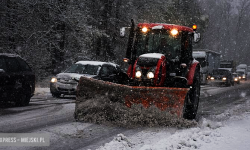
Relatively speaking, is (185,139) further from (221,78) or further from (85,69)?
(221,78)

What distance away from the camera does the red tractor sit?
6.84 m

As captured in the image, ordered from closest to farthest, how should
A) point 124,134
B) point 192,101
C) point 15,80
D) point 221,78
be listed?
point 124,134
point 192,101
point 15,80
point 221,78

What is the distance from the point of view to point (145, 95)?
22.4 ft

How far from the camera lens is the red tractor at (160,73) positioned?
6.84 metres

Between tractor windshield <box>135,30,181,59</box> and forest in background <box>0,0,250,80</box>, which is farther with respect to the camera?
forest in background <box>0,0,250,80</box>

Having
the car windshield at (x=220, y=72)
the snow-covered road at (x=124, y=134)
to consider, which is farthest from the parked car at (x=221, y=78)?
the snow-covered road at (x=124, y=134)

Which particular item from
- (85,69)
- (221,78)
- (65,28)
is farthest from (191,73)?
(221,78)

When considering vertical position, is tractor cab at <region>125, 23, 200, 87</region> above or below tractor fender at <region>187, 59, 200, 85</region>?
above

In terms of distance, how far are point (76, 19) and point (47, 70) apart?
4.36 meters

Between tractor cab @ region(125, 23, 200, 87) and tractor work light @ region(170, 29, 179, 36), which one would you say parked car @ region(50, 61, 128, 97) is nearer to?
tractor cab @ region(125, 23, 200, 87)

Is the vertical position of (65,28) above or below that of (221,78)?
above

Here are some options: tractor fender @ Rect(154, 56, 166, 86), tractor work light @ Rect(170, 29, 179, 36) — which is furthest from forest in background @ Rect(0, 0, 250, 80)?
tractor fender @ Rect(154, 56, 166, 86)

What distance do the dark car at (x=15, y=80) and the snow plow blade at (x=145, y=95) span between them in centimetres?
306

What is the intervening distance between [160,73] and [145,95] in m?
0.99
